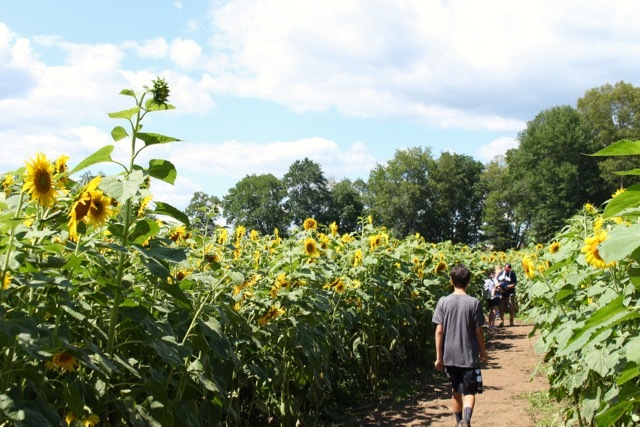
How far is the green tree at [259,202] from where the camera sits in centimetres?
6269

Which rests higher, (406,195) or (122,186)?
(406,195)

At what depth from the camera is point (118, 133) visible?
2.58m

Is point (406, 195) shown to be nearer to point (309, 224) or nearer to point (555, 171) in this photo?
point (555, 171)

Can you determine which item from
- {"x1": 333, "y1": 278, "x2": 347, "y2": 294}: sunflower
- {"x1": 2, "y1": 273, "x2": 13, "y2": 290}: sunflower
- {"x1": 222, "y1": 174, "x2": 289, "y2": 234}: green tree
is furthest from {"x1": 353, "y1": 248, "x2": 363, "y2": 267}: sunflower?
{"x1": 222, "y1": 174, "x2": 289, "y2": 234}: green tree

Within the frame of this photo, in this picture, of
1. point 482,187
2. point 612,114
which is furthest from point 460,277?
point 482,187

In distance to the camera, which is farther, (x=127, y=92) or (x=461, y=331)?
(x=461, y=331)

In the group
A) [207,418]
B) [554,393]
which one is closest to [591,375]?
[554,393]

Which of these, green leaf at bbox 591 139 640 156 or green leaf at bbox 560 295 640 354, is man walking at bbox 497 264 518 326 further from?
green leaf at bbox 591 139 640 156

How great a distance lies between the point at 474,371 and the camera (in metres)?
5.53

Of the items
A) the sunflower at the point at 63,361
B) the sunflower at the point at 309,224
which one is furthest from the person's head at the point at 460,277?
the sunflower at the point at 63,361

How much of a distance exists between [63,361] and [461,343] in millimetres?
3979

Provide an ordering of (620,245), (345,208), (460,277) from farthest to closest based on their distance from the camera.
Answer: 1. (345,208)
2. (460,277)
3. (620,245)

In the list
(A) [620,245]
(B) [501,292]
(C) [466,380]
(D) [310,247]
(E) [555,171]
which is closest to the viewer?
(A) [620,245]

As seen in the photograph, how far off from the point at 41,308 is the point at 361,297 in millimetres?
4755
